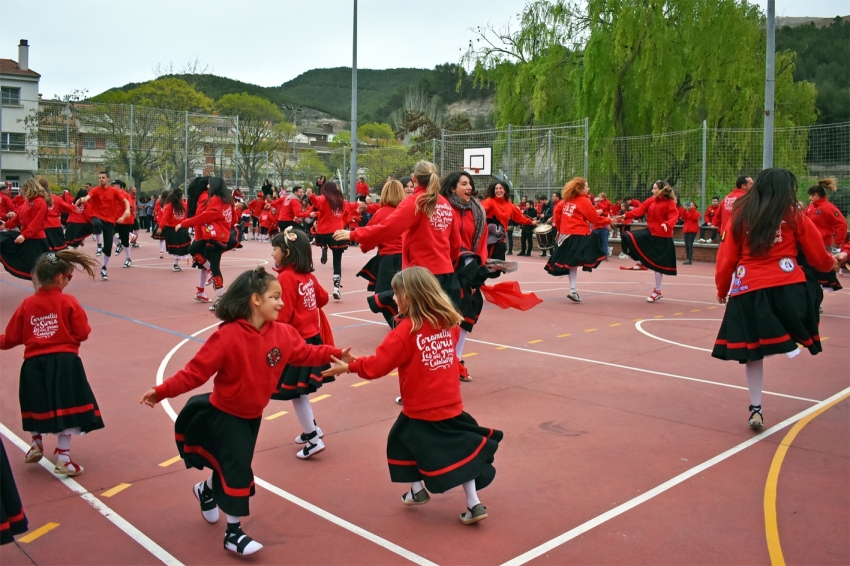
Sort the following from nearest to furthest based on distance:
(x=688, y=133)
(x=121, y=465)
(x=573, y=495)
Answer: (x=573, y=495)
(x=121, y=465)
(x=688, y=133)

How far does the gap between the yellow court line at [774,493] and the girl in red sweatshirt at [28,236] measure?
1024 centimetres

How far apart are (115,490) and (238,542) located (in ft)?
4.04

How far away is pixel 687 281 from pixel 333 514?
42.8 feet

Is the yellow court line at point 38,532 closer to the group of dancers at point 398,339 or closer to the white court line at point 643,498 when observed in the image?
the group of dancers at point 398,339

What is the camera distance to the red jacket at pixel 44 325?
5.00m

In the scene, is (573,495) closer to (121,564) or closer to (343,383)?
(121,564)

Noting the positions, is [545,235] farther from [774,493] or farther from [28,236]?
[774,493]

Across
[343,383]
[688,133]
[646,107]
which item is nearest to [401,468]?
[343,383]

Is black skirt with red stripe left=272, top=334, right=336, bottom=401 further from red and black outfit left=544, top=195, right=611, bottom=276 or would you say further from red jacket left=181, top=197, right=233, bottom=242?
red and black outfit left=544, top=195, right=611, bottom=276

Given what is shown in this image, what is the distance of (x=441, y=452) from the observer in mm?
4164

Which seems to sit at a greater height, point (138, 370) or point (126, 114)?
point (126, 114)

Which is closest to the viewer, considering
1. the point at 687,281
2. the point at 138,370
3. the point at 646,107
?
the point at 138,370

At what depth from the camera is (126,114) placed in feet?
99.3

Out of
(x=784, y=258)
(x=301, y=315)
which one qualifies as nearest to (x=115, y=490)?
(x=301, y=315)
